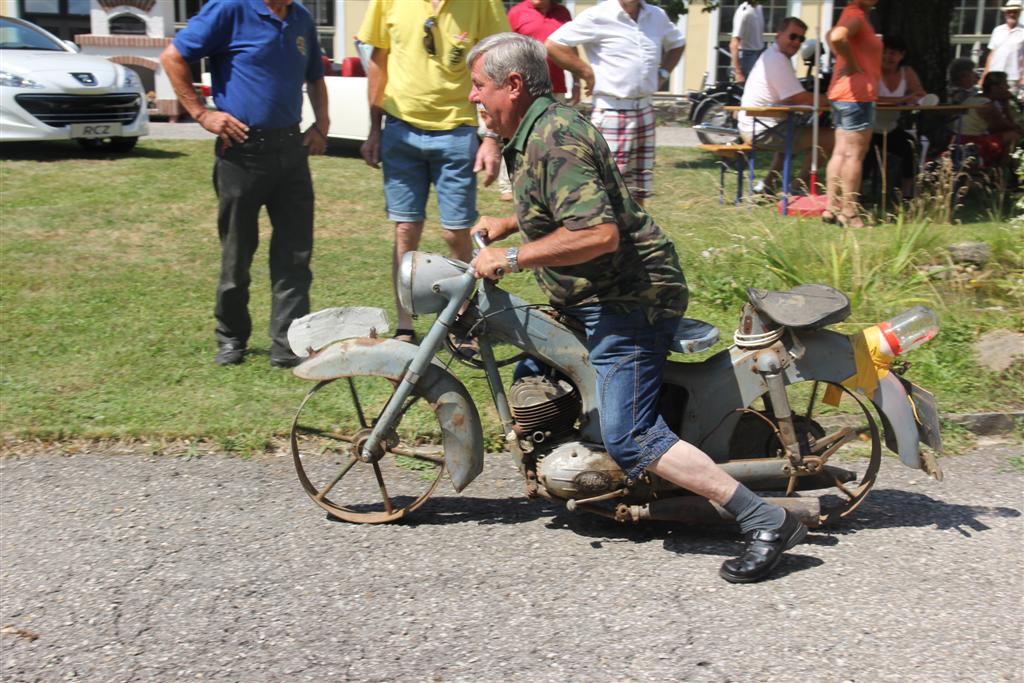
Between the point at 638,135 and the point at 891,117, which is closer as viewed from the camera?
the point at 638,135

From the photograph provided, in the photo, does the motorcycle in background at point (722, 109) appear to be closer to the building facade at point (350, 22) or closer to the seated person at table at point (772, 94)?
the seated person at table at point (772, 94)

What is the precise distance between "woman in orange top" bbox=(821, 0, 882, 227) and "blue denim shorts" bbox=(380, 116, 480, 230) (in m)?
3.98

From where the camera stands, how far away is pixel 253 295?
290 inches

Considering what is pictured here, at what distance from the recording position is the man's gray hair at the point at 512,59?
3.73m

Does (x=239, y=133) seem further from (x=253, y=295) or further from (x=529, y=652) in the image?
(x=529, y=652)

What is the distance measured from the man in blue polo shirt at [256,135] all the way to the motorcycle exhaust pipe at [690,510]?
2.61 meters

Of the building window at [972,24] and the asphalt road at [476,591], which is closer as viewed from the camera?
the asphalt road at [476,591]

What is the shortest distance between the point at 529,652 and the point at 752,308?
154 cm

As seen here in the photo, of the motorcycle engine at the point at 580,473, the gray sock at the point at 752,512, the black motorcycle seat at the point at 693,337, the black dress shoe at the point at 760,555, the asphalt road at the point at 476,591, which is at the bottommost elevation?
the asphalt road at the point at 476,591

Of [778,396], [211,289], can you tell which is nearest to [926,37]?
[211,289]

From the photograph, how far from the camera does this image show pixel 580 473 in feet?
13.2

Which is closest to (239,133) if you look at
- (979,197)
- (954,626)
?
(954,626)

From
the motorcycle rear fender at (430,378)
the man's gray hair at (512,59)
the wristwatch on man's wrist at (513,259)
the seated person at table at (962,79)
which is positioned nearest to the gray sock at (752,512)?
the motorcycle rear fender at (430,378)

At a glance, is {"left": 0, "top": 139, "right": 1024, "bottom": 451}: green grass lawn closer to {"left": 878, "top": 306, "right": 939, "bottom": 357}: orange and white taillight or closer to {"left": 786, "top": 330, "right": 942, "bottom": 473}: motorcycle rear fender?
{"left": 786, "top": 330, "right": 942, "bottom": 473}: motorcycle rear fender
